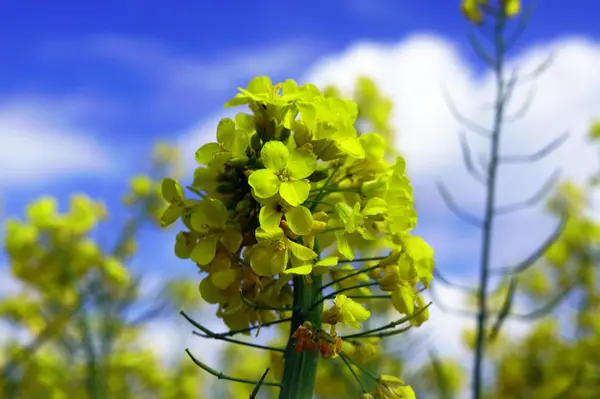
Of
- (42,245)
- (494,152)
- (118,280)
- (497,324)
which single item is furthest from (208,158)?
(118,280)

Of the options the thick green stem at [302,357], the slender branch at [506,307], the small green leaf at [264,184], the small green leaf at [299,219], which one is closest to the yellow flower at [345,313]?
the thick green stem at [302,357]

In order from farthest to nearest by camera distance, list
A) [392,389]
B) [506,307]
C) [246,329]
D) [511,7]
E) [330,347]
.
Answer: [511,7] < [506,307] < [246,329] < [392,389] < [330,347]

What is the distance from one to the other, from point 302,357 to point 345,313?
16cm

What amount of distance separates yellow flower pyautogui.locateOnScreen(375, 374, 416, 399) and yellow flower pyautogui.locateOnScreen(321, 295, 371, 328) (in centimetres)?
22

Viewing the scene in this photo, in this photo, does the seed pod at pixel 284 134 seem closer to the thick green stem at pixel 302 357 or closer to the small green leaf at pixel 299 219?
A: the small green leaf at pixel 299 219

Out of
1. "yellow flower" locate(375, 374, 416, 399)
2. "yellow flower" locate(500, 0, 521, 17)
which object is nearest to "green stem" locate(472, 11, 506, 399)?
"yellow flower" locate(500, 0, 521, 17)

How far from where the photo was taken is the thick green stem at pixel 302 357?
1.44 m

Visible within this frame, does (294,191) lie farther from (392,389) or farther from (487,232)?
(487,232)

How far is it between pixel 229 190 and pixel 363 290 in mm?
500

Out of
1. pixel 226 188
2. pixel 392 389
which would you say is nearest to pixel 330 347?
pixel 392 389

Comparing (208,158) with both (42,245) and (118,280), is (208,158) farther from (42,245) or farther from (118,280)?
(118,280)

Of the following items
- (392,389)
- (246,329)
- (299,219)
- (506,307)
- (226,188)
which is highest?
(506,307)

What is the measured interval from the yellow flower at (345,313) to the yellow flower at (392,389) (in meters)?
0.22

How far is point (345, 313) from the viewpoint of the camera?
143 centimetres
